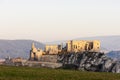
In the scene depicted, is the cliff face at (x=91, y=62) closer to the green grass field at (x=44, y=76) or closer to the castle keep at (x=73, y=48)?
the castle keep at (x=73, y=48)

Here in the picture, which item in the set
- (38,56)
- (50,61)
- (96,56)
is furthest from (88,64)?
(38,56)

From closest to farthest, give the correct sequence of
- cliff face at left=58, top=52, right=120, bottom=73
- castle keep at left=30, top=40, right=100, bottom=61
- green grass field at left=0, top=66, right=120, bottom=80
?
green grass field at left=0, top=66, right=120, bottom=80, cliff face at left=58, top=52, right=120, bottom=73, castle keep at left=30, top=40, right=100, bottom=61

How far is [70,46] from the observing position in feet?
627

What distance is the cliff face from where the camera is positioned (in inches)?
6353

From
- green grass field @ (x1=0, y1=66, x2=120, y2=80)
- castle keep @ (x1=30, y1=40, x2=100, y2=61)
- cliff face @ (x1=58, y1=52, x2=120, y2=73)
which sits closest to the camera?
green grass field @ (x1=0, y1=66, x2=120, y2=80)

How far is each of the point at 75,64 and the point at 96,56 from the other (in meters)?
10.1

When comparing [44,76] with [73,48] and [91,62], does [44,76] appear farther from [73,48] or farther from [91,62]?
[73,48]

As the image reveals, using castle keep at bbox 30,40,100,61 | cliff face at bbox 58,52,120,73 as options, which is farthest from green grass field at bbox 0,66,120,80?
castle keep at bbox 30,40,100,61

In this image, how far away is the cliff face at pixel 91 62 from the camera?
161375 mm

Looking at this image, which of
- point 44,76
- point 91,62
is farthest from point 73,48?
point 44,76

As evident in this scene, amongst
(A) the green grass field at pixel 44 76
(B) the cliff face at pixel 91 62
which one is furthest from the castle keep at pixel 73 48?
(A) the green grass field at pixel 44 76

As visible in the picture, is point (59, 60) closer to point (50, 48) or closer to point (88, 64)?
point (88, 64)

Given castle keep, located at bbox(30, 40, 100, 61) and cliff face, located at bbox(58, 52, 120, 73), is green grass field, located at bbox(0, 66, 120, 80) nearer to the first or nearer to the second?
cliff face, located at bbox(58, 52, 120, 73)

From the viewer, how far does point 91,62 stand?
16450 centimetres
